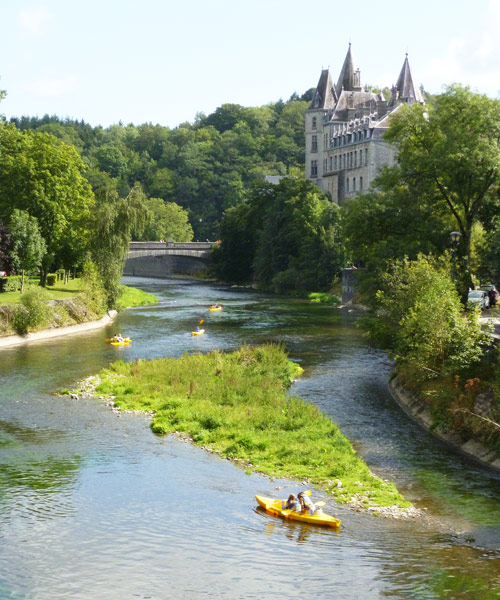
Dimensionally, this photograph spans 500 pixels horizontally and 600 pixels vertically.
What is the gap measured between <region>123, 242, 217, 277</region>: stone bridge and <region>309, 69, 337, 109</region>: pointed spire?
32.7 metres

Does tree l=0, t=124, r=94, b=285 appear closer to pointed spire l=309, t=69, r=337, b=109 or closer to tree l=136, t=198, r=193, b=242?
pointed spire l=309, t=69, r=337, b=109

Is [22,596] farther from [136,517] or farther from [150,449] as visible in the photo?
[150,449]

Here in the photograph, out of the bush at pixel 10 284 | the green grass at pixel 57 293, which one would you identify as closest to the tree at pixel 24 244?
the bush at pixel 10 284

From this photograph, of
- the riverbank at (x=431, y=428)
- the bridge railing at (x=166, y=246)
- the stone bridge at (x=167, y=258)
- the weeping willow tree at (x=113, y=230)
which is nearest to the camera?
the riverbank at (x=431, y=428)

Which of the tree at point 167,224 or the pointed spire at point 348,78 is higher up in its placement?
the pointed spire at point 348,78

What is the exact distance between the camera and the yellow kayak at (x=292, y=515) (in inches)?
1088

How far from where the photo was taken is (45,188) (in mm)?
83812

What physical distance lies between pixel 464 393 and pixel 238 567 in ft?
61.3

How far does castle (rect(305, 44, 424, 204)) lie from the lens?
139 m

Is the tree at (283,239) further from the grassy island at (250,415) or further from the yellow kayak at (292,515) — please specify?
the yellow kayak at (292,515)

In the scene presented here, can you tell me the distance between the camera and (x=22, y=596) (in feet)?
74.8

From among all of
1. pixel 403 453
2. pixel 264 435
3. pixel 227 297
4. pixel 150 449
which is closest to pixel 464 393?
pixel 403 453

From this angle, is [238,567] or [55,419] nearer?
A: [238,567]

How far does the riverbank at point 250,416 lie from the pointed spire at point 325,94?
108m
